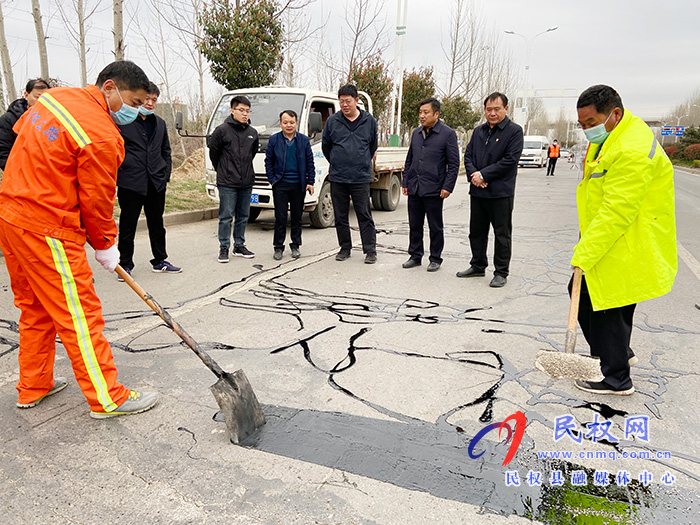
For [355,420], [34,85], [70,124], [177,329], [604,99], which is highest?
[34,85]

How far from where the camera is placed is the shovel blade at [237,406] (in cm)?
241

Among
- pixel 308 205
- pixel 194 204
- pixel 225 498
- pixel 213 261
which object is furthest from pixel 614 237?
pixel 194 204

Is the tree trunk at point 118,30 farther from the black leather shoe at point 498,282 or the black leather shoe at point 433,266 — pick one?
the black leather shoe at point 498,282

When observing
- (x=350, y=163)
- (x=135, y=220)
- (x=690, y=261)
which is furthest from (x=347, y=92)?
(x=690, y=261)

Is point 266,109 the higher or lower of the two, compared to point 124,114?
higher

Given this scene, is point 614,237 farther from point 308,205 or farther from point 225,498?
point 308,205

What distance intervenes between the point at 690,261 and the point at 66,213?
22.8 feet

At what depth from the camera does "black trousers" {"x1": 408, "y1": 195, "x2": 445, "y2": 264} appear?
18.9 feet

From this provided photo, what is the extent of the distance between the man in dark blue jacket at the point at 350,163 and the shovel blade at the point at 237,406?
3652mm

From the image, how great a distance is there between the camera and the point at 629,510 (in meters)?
2.00

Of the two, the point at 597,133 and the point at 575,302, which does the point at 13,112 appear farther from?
the point at 575,302

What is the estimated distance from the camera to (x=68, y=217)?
8.07 feet

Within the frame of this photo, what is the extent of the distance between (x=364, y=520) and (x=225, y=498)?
0.55 metres

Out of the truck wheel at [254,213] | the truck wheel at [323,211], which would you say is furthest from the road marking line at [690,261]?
the truck wheel at [254,213]
